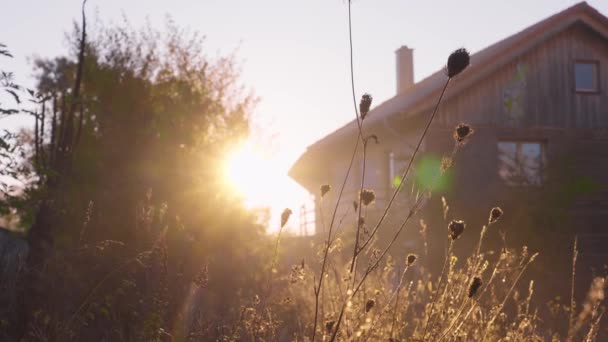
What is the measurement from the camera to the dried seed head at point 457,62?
252cm

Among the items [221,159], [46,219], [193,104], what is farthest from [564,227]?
[46,219]

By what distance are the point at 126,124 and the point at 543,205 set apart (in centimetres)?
858

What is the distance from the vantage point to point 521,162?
1608 centimetres

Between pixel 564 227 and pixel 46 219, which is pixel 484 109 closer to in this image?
pixel 564 227

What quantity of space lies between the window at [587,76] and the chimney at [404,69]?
8.62m

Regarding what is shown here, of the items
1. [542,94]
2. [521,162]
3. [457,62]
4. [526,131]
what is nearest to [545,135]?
[526,131]

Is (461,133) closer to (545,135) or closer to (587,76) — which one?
(545,135)

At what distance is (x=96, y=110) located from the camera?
1296cm

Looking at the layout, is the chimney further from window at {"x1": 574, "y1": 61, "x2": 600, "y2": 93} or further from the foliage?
the foliage

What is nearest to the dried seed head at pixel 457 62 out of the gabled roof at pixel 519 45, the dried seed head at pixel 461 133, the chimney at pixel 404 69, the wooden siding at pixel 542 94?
the dried seed head at pixel 461 133

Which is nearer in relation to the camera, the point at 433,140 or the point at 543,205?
the point at 543,205

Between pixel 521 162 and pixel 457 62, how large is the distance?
14279 mm

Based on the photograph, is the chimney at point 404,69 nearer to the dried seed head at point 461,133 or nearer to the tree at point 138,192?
the tree at point 138,192

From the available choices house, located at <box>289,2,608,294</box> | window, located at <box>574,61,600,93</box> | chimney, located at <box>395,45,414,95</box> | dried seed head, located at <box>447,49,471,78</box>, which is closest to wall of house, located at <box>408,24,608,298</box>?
house, located at <box>289,2,608,294</box>
